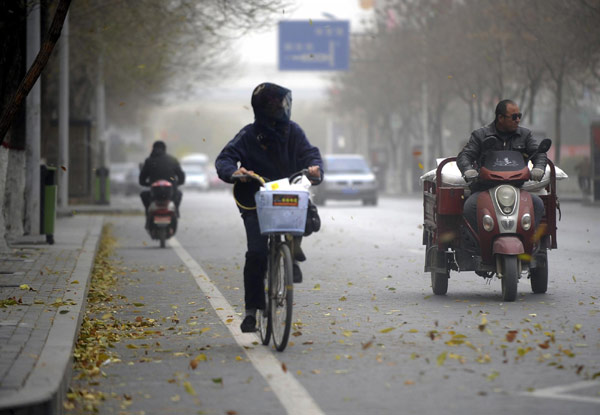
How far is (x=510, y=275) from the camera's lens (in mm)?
10688

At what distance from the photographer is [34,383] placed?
6.24m

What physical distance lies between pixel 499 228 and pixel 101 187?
29.9m

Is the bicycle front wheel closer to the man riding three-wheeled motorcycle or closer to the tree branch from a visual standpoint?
the man riding three-wheeled motorcycle

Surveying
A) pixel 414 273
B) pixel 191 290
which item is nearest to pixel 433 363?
pixel 191 290

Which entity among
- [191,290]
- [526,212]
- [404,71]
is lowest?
[191,290]

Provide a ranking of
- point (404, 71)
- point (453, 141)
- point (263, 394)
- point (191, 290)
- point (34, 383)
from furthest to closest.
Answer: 1. point (453, 141)
2. point (404, 71)
3. point (191, 290)
4. point (263, 394)
5. point (34, 383)

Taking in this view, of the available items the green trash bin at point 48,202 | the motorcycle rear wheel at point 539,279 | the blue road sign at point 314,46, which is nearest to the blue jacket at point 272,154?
the motorcycle rear wheel at point 539,279

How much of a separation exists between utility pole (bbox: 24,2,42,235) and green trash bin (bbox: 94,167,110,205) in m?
19.1

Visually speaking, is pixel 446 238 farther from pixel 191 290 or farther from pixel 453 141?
pixel 453 141

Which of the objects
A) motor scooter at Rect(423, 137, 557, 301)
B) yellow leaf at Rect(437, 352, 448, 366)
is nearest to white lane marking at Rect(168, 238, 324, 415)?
yellow leaf at Rect(437, 352, 448, 366)

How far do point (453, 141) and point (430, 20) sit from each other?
1551 inches

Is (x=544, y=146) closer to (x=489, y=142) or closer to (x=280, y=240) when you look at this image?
(x=489, y=142)

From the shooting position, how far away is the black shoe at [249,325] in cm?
842

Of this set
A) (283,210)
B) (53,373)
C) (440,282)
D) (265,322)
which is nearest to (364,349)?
(265,322)
